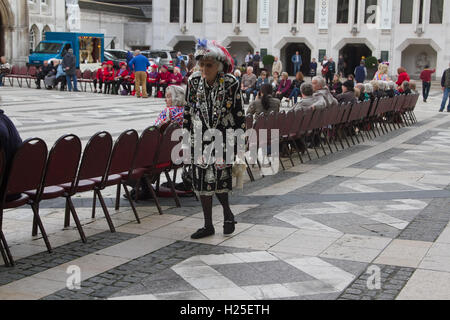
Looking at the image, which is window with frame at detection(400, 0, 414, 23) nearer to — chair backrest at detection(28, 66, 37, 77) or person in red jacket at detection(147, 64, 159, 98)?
person in red jacket at detection(147, 64, 159, 98)

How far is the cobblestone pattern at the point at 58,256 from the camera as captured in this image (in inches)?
205

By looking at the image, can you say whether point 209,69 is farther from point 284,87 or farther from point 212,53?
point 284,87

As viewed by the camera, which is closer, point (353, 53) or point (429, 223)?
point (429, 223)

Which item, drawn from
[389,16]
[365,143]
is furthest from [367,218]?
[389,16]

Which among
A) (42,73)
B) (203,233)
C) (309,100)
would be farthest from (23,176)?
(42,73)

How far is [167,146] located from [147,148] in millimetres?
381

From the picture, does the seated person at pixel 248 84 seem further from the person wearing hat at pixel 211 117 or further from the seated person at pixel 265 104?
the person wearing hat at pixel 211 117

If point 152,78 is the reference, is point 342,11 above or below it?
above

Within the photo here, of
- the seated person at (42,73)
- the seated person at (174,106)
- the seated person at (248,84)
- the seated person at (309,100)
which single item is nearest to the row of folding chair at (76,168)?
the seated person at (174,106)

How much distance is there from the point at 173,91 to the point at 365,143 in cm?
691

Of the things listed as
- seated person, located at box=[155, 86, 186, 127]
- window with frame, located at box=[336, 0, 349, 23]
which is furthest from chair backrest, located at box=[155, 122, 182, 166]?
window with frame, located at box=[336, 0, 349, 23]

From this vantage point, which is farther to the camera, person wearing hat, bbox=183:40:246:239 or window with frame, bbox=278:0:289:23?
window with frame, bbox=278:0:289:23

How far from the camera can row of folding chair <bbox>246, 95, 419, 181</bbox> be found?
10116mm

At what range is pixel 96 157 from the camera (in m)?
6.48
